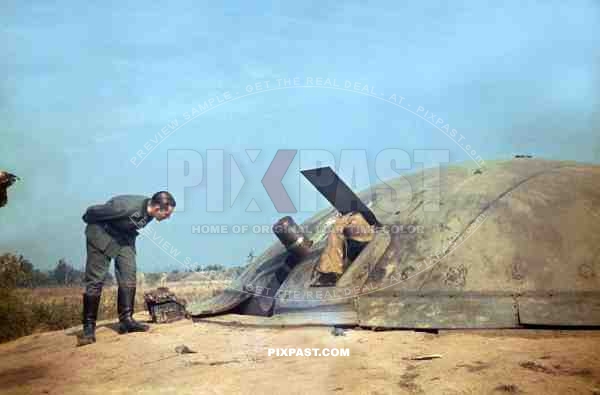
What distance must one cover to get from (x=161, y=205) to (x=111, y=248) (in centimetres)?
76

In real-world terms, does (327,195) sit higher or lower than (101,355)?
higher

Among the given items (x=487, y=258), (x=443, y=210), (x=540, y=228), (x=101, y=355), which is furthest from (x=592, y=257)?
(x=101, y=355)

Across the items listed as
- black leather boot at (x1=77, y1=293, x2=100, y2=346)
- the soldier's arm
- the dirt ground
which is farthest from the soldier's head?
the dirt ground

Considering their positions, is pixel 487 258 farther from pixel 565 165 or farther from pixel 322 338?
pixel 565 165

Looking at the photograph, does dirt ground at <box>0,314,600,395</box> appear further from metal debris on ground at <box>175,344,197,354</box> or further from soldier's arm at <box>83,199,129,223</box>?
soldier's arm at <box>83,199,129,223</box>

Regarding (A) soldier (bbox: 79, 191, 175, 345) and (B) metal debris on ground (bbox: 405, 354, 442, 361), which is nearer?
(B) metal debris on ground (bbox: 405, 354, 442, 361)

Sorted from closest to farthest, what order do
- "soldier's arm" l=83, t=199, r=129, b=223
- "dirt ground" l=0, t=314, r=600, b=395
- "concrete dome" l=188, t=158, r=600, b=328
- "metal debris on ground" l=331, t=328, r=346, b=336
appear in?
"dirt ground" l=0, t=314, r=600, b=395
"concrete dome" l=188, t=158, r=600, b=328
"metal debris on ground" l=331, t=328, r=346, b=336
"soldier's arm" l=83, t=199, r=129, b=223

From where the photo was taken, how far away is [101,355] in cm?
554

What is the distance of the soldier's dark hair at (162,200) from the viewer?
635cm

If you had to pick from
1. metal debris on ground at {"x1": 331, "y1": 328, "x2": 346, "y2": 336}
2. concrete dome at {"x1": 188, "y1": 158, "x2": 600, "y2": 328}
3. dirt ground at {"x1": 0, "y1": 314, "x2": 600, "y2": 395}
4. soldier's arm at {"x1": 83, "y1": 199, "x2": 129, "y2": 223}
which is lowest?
dirt ground at {"x1": 0, "y1": 314, "x2": 600, "y2": 395}

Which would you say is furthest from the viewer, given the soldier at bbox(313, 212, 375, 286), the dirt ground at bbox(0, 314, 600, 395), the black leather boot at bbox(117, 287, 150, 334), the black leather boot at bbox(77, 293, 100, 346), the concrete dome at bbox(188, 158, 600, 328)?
the black leather boot at bbox(117, 287, 150, 334)

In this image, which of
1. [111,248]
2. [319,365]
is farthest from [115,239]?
[319,365]

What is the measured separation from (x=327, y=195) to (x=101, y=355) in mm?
2711

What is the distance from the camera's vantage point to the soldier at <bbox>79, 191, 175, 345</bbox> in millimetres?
6332
